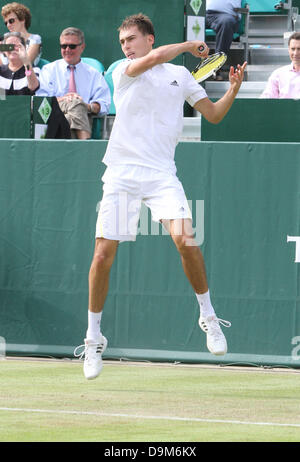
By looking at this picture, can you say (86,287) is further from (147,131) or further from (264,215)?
(147,131)

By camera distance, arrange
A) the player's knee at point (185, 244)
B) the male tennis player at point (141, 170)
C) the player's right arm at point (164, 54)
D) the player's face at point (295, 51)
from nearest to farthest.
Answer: the player's right arm at point (164, 54) → the player's knee at point (185, 244) → the male tennis player at point (141, 170) → the player's face at point (295, 51)

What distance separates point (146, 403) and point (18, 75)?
5.33 meters

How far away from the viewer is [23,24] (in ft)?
39.3

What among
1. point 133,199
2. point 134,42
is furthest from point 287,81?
point 133,199

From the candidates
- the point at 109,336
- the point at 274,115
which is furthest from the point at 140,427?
the point at 274,115

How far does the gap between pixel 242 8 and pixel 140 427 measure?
27.6 ft

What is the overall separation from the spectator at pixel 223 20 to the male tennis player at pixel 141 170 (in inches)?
222

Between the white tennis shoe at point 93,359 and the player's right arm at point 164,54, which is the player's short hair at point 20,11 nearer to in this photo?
the player's right arm at point 164,54

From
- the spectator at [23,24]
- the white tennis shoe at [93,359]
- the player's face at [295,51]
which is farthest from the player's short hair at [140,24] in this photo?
the spectator at [23,24]

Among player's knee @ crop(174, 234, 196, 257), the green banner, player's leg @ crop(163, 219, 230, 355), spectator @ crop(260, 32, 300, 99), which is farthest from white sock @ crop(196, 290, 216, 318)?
spectator @ crop(260, 32, 300, 99)

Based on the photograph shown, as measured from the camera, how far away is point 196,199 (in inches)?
354

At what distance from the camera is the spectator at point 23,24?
11.9 m

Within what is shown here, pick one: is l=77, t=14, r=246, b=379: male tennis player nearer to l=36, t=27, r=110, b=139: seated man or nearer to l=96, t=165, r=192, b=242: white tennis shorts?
l=96, t=165, r=192, b=242: white tennis shorts

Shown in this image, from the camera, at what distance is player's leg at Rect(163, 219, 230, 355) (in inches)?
277
